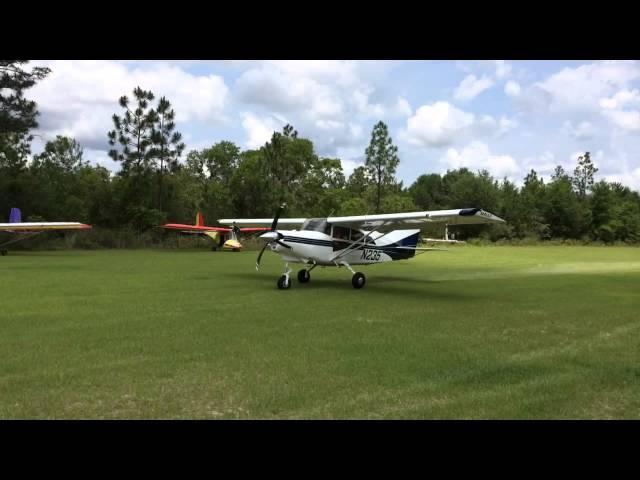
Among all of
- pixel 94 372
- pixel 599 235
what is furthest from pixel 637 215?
pixel 94 372

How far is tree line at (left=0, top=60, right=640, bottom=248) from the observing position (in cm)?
4134

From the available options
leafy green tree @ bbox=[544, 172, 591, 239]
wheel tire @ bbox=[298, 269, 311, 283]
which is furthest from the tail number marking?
leafy green tree @ bbox=[544, 172, 591, 239]

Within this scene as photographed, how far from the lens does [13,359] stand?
6.27 meters

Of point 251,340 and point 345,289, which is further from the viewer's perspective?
point 345,289

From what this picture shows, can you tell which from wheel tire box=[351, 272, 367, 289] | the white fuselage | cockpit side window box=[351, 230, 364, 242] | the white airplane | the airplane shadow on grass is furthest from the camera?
cockpit side window box=[351, 230, 364, 242]

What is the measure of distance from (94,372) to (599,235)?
258 ft

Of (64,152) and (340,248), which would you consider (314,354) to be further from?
(64,152)

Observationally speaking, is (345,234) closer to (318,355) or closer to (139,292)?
(139,292)

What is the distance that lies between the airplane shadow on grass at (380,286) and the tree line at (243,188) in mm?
6961

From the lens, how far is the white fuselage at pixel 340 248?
567 inches

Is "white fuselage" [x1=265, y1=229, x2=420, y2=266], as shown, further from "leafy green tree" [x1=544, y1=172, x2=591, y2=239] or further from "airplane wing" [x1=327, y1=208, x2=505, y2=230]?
"leafy green tree" [x1=544, y1=172, x2=591, y2=239]

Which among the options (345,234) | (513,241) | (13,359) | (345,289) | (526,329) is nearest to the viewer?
(13,359)

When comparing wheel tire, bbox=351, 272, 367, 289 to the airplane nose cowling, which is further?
wheel tire, bbox=351, 272, 367, 289
